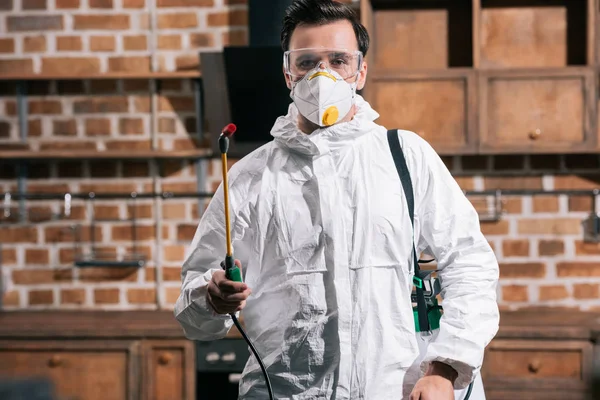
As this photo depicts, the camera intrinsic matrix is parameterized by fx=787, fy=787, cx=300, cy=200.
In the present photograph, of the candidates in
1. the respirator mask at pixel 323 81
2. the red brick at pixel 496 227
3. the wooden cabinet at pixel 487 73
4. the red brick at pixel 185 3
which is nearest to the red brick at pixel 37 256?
the red brick at pixel 185 3

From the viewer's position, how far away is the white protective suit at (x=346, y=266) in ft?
4.02

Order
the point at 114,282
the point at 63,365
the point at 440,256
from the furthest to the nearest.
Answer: the point at 114,282 → the point at 63,365 → the point at 440,256

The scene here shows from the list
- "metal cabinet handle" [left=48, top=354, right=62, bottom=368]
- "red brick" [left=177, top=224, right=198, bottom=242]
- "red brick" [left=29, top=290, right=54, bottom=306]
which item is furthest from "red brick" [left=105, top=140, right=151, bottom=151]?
"metal cabinet handle" [left=48, top=354, right=62, bottom=368]

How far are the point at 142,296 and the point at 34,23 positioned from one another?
1297 millimetres

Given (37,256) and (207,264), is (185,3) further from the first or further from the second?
(207,264)

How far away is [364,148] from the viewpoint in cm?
134

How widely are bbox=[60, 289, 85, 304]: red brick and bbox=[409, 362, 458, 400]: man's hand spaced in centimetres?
255

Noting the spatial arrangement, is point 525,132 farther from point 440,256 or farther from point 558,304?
point 440,256

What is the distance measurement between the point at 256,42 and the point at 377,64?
51 centimetres

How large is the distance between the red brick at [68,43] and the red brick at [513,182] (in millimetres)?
1875

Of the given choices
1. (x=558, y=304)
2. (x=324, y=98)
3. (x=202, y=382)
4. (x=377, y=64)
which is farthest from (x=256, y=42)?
(x=324, y=98)

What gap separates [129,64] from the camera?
3477 mm

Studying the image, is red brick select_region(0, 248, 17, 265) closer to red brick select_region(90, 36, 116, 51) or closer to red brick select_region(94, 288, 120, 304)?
red brick select_region(94, 288, 120, 304)

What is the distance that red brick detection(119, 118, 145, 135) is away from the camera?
3.47 metres
